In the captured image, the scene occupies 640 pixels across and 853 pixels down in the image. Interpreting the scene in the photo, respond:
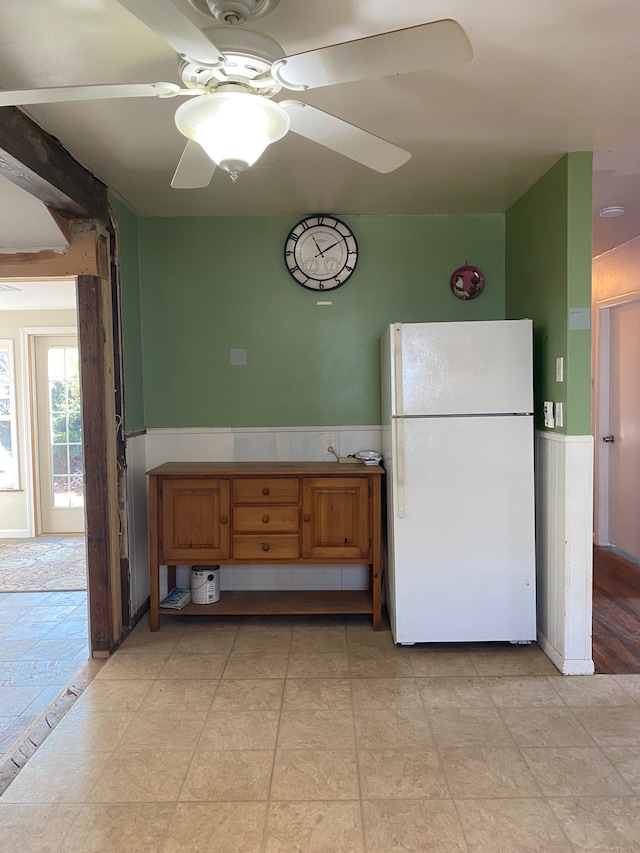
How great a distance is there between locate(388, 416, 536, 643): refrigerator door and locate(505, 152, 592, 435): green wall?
9.6 inches

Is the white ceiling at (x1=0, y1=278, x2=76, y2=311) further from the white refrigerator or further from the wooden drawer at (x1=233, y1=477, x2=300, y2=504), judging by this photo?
the white refrigerator

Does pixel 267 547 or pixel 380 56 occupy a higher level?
pixel 380 56

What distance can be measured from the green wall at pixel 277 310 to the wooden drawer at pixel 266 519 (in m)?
0.62

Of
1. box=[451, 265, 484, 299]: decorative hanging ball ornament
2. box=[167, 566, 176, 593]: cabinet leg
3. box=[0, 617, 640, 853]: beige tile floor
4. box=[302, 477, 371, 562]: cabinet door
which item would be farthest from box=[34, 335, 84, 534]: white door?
box=[451, 265, 484, 299]: decorative hanging ball ornament

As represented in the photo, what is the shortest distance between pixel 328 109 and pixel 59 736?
103 inches

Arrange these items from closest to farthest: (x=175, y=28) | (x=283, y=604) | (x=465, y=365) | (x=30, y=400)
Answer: (x=175, y=28) → (x=465, y=365) → (x=283, y=604) → (x=30, y=400)

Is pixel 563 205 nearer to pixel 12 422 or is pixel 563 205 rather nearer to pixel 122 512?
pixel 122 512

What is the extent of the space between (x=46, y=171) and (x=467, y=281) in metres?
2.26

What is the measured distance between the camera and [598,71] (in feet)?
6.41

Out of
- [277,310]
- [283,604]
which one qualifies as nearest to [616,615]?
[283,604]

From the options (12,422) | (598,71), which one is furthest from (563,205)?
(12,422)

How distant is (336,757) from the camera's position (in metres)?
2.07

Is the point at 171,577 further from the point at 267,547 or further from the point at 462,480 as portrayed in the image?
the point at 462,480

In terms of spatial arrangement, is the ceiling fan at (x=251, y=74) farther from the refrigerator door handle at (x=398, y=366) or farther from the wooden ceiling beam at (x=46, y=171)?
the refrigerator door handle at (x=398, y=366)
